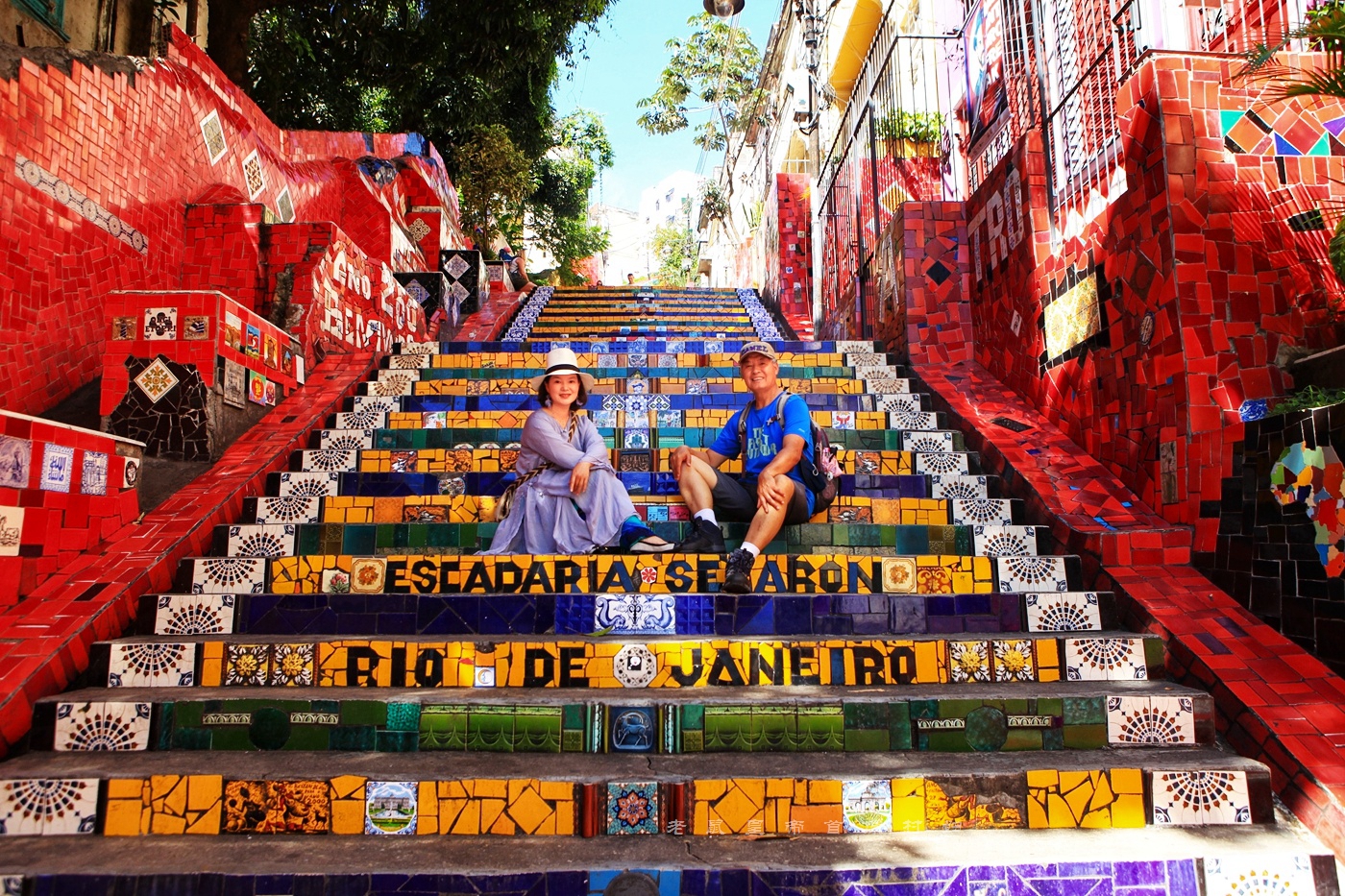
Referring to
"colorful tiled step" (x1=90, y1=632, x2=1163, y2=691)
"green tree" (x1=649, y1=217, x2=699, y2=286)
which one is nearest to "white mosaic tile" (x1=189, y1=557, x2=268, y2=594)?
"colorful tiled step" (x1=90, y1=632, x2=1163, y2=691)

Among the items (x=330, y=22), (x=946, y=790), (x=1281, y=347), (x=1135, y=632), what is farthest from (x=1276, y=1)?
(x=330, y=22)

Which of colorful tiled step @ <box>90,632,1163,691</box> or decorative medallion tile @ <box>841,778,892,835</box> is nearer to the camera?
decorative medallion tile @ <box>841,778,892,835</box>

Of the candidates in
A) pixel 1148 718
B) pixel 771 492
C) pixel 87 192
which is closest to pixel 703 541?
pixel 771 492

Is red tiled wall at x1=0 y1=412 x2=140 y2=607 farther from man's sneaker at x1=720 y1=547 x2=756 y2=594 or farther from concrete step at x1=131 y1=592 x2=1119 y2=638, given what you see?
man's sneaker at x1=720 y1=547 x2=756 y2=594

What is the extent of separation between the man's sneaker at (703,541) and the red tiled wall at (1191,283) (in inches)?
77.6

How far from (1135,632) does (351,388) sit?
4727mm

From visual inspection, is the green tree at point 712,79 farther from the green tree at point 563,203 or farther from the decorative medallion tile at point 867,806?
the decorative medallion tile at point 867,806

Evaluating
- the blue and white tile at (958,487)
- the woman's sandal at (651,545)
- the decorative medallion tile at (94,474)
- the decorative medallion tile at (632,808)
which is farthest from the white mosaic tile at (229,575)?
the blue and white tile at (958,487)

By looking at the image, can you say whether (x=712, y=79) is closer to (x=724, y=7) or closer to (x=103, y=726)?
(x=724, y=7)

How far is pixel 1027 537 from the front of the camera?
3.83 meters

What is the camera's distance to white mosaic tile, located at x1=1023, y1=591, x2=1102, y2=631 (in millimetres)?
3307

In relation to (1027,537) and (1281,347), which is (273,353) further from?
(1281,347)

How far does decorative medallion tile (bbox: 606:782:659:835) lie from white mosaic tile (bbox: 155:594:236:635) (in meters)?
1.84

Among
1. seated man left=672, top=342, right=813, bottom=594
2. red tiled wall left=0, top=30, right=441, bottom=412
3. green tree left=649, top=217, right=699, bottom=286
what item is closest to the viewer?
seated man left=672, top=342, right=813, bottom=594
